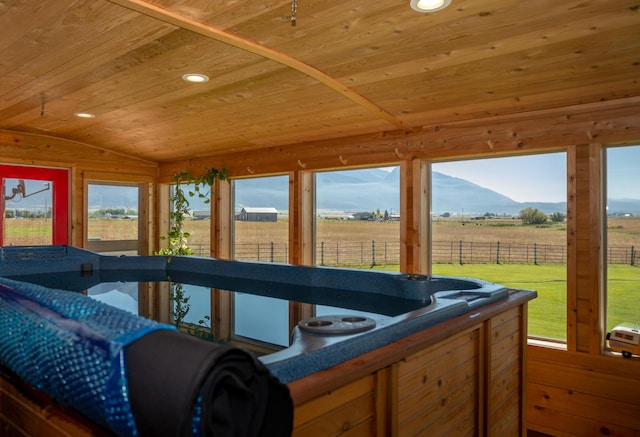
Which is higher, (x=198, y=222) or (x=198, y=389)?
(x=198, y=222)

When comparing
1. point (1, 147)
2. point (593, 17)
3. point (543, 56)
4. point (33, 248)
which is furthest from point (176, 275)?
point (593, 17)

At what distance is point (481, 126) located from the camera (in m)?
3.46

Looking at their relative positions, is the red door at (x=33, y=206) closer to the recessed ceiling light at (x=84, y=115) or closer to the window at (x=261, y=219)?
the recessed ceiling light at (x=84, y=115)

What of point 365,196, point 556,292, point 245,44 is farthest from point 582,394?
point 245,44

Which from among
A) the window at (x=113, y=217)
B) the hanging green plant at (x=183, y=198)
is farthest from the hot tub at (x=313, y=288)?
the window at (x=113, y=217)

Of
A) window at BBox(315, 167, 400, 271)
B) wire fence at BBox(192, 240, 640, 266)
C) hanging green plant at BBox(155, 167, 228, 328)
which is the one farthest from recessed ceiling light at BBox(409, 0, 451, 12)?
hanging green plant at BBox(155, 167, 228, 328)

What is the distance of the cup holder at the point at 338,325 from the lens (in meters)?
1.31

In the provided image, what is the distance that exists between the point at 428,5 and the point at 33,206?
4.87 m

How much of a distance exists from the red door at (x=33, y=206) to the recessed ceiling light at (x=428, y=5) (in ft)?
15.4

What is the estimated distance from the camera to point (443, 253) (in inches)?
163

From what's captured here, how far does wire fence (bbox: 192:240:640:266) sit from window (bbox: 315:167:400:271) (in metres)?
0.01

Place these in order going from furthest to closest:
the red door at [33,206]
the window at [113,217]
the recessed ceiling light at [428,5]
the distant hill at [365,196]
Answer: the window at [113,217], the red door at [33,206], the distant hill at [365,196], the recessed ceiling light at [428,5]

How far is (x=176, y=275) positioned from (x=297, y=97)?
170 centimetres

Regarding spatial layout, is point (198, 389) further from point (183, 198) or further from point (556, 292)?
point (183, 198)
